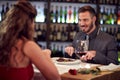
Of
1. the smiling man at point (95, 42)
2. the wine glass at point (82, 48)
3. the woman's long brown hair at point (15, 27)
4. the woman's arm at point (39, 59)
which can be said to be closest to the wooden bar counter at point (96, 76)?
the woman's arm at point (39, 59)

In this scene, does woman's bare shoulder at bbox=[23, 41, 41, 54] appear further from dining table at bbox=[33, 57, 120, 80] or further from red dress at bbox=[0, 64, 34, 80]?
dining table at bbox=[33, 57, 120, 80]

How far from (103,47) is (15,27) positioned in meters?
1.62

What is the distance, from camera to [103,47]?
328 centimetres

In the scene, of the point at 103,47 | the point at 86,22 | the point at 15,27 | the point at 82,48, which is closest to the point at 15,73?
the point at 15,27

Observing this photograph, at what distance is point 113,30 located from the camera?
554 centimetres

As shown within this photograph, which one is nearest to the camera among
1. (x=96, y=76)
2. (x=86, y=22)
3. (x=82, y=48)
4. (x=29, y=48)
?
(x=29, y=48)

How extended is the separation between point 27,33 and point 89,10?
1714mm

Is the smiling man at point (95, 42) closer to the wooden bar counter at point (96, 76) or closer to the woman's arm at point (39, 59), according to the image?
the wooden bar counter at point (96, 76)

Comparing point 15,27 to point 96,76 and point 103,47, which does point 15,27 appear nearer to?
point 96,76

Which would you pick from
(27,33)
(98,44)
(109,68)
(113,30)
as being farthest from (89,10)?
(113,30)

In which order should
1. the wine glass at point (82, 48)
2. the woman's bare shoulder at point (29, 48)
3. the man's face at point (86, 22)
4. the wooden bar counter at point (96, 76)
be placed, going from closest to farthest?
the woman's bare shoulder at point (29, 48) < the wooden bar counter at point (96, 76) < the wine glass at point (82, 48) < the man's face at point (86, 22)

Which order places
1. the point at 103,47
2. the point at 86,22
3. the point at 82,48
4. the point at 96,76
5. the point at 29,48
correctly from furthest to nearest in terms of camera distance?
the point at 86,22, the point at 103,47, the point at 82,48, the point at 96,76, the point at 29,48

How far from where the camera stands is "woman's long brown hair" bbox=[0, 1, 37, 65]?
186 cm

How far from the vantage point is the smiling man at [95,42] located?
3.08 meters
